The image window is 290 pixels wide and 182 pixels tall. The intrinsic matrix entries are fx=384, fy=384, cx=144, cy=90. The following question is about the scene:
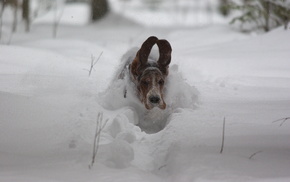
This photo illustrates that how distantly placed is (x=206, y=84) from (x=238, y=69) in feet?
3.05

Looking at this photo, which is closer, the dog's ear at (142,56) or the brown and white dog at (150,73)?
the brown and white dog at (150,73)

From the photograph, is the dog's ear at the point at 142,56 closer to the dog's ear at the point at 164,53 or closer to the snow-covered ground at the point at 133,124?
the dog's ear at the point at 164,53

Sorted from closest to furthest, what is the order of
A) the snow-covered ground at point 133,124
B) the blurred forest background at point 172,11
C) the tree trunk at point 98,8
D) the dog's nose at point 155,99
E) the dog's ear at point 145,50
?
the snow-covered ground at point 133,124, the dog's nose at point 155,99, the dog's ear at point 145,50, the blurred forest background at point 172,11, the tree trunk at point 98,8

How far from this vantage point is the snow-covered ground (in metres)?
2.48

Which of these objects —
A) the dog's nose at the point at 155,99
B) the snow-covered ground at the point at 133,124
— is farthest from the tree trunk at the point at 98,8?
the dog's nose at the point at 155,99

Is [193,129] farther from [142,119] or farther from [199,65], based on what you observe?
[199,65]

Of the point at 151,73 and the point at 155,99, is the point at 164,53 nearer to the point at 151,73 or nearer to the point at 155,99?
the point at 151,73

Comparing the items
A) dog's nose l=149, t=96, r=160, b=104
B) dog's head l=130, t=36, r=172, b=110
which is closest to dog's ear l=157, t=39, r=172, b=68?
dog's head l=130, t=36, r=172, b=110

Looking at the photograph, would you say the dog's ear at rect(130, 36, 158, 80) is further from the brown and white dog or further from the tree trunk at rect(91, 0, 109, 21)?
the tree trunk at rect(91, 0, 109, 21)

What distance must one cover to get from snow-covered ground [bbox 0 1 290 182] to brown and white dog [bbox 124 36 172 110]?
0.58 ft

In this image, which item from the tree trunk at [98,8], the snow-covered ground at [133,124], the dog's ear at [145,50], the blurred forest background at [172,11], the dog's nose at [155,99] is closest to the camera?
the snow-covered ground at [133,124]

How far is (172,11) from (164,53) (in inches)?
737

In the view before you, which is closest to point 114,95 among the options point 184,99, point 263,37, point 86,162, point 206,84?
point 184,99

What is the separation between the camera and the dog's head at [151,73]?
3.88m
